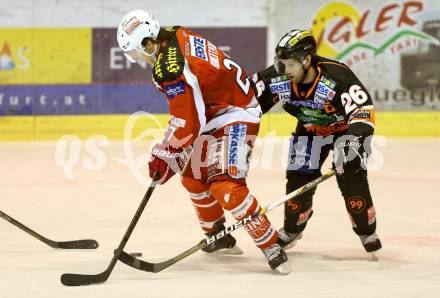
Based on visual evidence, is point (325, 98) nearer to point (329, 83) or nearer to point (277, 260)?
point (329, 83)

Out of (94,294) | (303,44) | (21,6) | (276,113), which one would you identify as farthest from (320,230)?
(21,6)

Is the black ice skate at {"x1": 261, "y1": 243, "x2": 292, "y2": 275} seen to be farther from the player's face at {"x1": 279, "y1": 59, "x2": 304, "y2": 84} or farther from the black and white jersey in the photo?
the player's face at {"x1": 279, "y1": 59, "x2": 304, "y2": 84}

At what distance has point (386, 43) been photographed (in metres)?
9.65

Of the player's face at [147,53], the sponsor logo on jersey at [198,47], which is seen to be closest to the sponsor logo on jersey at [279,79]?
the sponsor logo on jersey at [198,47]

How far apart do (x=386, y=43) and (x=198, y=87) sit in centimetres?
547

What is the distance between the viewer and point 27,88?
30.9 feet

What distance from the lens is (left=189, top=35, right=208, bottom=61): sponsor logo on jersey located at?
4570mm

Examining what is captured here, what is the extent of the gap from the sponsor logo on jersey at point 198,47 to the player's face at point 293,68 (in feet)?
1.25

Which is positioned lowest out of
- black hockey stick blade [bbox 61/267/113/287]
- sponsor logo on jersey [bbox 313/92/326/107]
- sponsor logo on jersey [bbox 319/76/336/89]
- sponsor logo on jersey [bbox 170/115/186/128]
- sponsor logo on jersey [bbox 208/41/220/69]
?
black hockey stick blade [bbox 61/267/113/287]

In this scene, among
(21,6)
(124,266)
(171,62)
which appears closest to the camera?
(171,62)

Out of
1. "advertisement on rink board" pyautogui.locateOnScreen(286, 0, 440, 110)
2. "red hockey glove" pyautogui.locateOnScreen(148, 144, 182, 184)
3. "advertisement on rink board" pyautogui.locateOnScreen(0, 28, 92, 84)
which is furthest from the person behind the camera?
"advertisement on rink board" pyautogui.locateOnScreen(286, 0, 440, 110)

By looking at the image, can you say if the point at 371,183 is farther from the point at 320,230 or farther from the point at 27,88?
the point at 27,88

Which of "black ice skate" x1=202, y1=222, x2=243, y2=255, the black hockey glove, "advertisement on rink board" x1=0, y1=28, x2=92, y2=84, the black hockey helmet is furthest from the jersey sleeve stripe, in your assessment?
"advertisement on rink board" x1=0, y1=28, x2=92, y2=84

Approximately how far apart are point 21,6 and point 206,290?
5.76 meters
